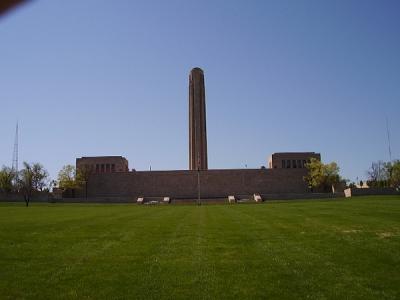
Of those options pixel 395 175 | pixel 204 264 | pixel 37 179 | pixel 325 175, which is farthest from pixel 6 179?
pixel 204 264

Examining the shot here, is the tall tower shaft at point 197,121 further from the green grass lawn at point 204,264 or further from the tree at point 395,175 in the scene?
the green grass lawn at point 204,264

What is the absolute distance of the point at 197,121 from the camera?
126m

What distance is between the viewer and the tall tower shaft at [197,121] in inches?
4956

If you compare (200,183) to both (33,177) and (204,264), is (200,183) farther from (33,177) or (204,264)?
(204,264)

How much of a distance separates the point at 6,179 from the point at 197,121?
172 feet

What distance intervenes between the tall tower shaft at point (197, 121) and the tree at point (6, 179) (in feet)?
155

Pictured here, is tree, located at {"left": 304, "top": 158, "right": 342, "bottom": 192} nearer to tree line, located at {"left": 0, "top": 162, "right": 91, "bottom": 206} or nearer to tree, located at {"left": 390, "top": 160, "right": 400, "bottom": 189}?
tree, located at {"left": 390, "top": 160, "right": 400, "bottom": 189}

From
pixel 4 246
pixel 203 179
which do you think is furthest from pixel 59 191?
pixel 4 246

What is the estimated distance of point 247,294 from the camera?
988cm

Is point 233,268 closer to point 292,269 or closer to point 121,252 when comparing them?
point 292,269

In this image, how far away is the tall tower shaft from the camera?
125875 mm

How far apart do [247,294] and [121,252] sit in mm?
6391

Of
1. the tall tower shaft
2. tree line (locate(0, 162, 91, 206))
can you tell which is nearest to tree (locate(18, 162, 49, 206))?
tree line (locate(0, 162, 91, 206))

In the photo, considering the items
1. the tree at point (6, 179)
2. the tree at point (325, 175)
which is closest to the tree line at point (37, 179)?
the tree at point (6, 179)
